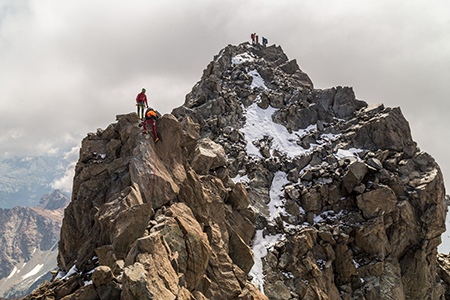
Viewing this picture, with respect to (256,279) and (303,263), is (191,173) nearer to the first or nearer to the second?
(256,279)

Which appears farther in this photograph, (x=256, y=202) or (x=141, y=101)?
(x=256, y=202)

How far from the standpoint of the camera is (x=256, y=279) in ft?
89.4

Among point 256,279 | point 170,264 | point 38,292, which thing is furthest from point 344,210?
point 38,292

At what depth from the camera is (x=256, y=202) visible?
33906 mm

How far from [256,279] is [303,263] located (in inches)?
205

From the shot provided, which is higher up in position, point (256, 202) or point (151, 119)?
point (151, 119)

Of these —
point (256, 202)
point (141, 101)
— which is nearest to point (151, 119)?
point (141, 101)

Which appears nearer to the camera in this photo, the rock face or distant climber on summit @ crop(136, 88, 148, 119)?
the rock face

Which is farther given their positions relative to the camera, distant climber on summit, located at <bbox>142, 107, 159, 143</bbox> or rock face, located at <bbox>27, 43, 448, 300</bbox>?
distant climber on summit, located at <bbox>142, 107, 159, 143</bbox>

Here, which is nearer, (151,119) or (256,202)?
(151,119)

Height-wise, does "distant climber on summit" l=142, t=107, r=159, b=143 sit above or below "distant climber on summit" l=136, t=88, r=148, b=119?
below

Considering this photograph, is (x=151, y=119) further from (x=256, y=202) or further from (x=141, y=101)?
(x=256, y=202)

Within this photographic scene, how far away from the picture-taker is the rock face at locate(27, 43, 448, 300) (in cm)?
1608

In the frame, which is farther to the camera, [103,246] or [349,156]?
[349,156]
